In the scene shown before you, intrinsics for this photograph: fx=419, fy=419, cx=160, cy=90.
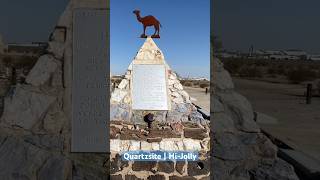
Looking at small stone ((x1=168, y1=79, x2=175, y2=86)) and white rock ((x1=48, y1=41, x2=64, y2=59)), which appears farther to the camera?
white rock ((x1=48, y1=41, x2=64, y2=59))

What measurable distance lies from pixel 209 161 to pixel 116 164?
0.85 m

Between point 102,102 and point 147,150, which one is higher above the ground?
point 102,102

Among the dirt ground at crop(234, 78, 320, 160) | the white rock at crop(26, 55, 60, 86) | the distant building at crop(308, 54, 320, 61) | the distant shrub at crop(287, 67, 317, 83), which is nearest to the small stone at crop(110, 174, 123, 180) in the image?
the white rock at crop(26, 55, 60, 86)

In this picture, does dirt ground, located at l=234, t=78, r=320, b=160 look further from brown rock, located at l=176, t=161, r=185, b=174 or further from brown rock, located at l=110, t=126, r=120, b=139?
brown rock, located at l=110, t=126, r=120, b=139

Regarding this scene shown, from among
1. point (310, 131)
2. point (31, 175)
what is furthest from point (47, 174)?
point (310, 131)

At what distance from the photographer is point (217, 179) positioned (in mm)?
3887

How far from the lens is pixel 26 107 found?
3.85 m

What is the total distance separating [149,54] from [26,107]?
126 centimetres

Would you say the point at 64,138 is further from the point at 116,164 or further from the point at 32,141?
the point at 116,164

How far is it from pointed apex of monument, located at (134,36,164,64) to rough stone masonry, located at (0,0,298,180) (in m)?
0.56

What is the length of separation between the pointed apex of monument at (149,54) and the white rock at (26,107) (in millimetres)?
913

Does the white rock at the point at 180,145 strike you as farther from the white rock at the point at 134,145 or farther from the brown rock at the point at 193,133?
the white rock at the point at 134,145

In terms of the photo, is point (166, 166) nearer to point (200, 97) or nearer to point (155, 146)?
point (155, 146)

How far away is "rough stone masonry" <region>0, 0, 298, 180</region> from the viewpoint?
3.82 m
